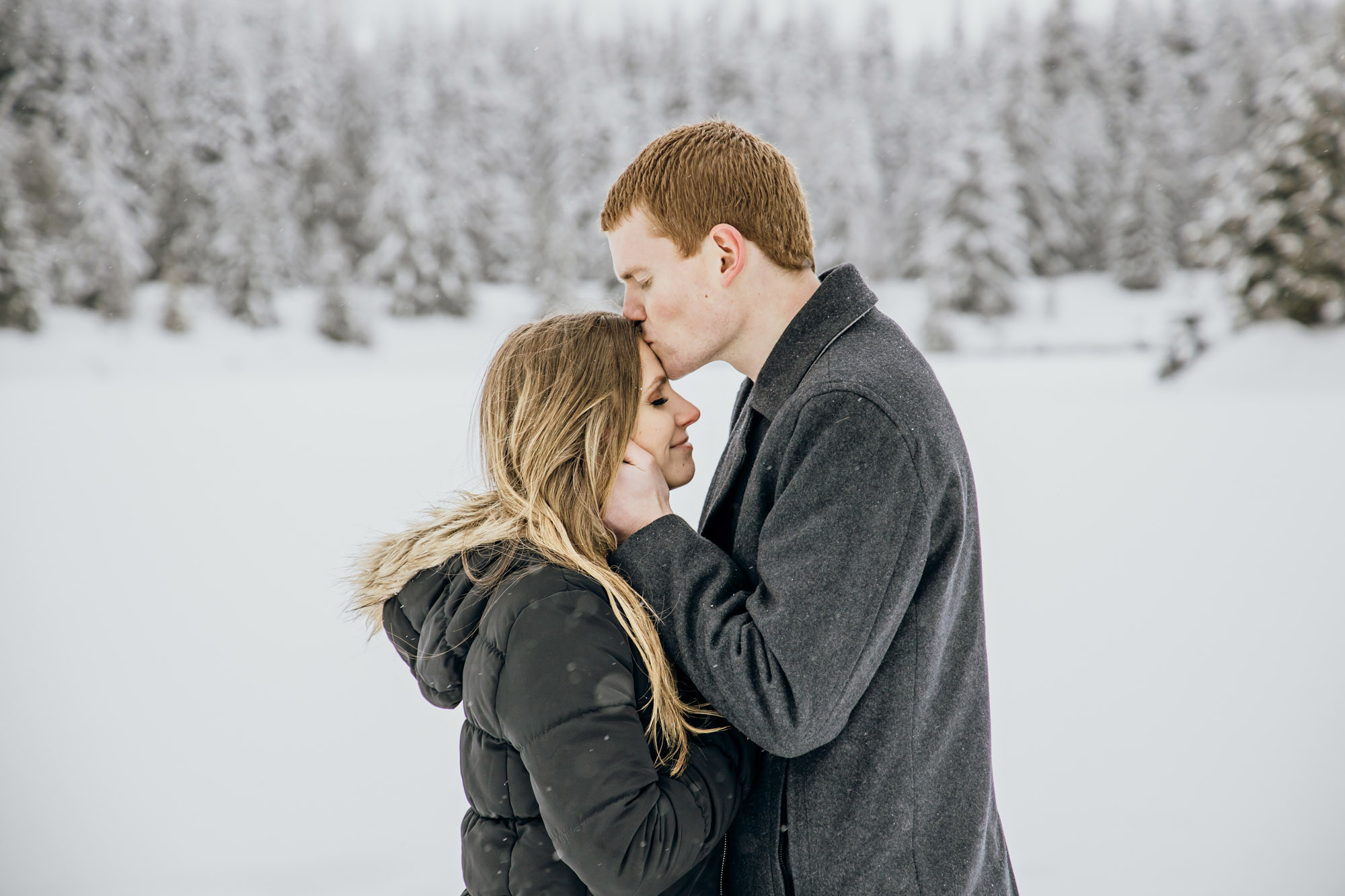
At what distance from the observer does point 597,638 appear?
1.11 m

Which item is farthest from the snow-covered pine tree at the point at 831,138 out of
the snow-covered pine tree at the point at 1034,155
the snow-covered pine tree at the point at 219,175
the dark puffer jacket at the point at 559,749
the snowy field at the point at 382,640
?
the dark puffer jacket at the point at 559,749

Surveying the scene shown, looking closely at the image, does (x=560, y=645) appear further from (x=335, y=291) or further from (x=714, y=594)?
(x=335, y=291)

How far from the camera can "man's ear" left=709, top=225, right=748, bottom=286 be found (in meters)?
1.34

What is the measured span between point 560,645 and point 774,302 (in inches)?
24.5

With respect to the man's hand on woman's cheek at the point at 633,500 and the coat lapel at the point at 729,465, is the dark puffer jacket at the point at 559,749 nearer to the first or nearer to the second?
the man's hand on woman's cheek at the point at 633,500

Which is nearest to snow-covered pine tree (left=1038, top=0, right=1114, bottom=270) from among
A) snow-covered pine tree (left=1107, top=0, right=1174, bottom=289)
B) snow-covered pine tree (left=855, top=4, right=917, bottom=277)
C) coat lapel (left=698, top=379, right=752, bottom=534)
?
snow-covered pine tree (left=1107, top=0, right=1174, bottom=289)

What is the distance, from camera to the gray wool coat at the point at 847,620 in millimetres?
1051

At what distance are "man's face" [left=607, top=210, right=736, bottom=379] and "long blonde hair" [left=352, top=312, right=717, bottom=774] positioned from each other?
5 centimetres

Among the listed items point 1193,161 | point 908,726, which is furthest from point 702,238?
point 1193,161

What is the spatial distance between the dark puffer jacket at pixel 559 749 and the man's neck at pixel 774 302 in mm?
484

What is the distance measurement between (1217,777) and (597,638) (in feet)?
12.2

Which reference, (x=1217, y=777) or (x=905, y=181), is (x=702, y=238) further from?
(x=905, y=181)

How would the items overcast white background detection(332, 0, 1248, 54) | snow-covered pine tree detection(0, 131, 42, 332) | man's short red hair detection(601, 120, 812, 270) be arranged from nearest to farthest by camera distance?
1. man's short red hair detection(601, 120, 812, 270)
2. snow-covered pine tree detection(0, 131, 42, 332)
3. overcast white background detection(332, 0, 1248, 54)

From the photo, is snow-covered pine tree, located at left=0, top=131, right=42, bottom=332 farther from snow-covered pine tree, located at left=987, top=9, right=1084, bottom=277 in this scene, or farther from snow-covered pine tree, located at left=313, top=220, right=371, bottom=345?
snow-covered pine tree, located at left=987, top=9, right=1084, bottom=277
